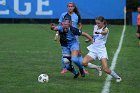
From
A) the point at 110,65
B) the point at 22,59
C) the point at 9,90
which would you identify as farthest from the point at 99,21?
the point at 22,59

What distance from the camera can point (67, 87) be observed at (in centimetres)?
1146

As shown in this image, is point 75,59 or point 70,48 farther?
point 70,48

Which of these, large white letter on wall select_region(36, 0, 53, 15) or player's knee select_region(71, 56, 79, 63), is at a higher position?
large white letter on wall select_region(36, 0, 53, 15)

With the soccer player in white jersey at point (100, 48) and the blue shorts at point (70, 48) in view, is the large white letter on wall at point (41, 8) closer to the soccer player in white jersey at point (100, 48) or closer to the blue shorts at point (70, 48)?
the blue shorts at point (70, 48)

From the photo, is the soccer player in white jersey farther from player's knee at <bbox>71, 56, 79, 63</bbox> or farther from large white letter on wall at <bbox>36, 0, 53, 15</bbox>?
large white letter on wall at <bbox>36, 0, 53, 15</bbox>

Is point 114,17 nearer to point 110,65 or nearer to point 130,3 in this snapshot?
point 130,3

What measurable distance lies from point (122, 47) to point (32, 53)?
5.06 m

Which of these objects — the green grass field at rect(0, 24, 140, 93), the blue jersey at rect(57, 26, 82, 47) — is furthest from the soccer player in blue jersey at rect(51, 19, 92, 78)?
the green grass field at rect(0, 24, 140, 93)

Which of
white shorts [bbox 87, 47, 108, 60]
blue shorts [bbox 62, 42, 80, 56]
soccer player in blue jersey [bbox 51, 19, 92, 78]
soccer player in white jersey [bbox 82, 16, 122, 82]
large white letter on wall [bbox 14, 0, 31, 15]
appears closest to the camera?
soccer player in white jersey [bbox 82, 16, 122, 82]

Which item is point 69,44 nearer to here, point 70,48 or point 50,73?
point 70,48

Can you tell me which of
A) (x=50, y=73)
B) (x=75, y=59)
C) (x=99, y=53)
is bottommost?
(x=50, y=73)

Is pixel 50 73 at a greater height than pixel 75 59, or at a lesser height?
lesser

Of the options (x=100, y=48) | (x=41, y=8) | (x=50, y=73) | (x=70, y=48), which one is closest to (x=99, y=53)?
(x=100, y=48)

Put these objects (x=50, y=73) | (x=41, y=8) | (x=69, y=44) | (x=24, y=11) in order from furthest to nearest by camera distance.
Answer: (x=41, y=8)
(x=24, y=11)
(x=50, y=73)
(x=69, y=44)
